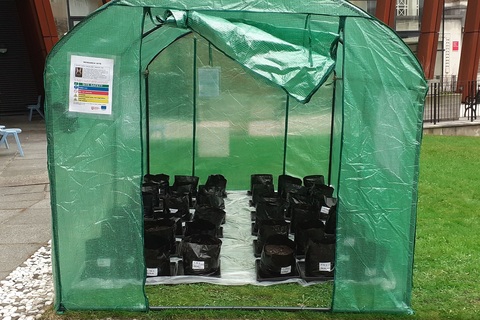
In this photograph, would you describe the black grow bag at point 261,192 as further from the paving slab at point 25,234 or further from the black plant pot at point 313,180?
the paving slab at point 25,234

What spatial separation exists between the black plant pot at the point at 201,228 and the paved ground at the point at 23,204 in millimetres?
1721

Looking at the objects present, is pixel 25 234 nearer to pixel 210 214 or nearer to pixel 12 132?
pixel 210 214

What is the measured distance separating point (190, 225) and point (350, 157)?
7.14 ft

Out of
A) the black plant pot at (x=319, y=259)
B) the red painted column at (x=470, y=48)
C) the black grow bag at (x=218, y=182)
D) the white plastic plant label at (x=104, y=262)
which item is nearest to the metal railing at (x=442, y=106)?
the red painted column at (x=470, y=48)

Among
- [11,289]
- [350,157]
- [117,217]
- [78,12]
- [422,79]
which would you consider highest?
[78,12]

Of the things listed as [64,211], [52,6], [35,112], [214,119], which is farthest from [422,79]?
[35,112]

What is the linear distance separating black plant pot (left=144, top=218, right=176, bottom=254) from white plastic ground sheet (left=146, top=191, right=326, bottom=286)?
0.68ft

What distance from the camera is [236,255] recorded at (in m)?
5.64

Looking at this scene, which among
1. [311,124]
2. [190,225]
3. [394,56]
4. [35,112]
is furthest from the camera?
[35,112]

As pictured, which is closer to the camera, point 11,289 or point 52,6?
point 11,289

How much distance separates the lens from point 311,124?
770cm

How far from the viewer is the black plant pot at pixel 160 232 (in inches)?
207

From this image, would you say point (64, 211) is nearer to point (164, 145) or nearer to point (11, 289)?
point (11, 289)

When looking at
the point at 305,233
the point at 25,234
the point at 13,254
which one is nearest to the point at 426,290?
the point at 305,233
